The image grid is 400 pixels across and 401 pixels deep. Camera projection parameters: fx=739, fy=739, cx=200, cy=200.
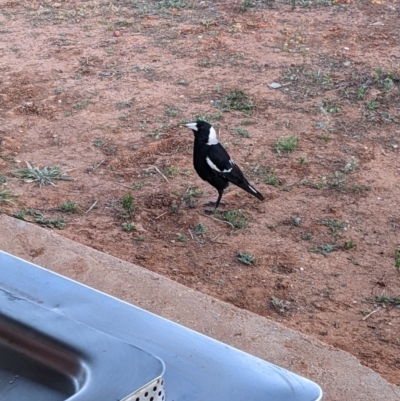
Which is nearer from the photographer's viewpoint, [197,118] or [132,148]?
[132,148]

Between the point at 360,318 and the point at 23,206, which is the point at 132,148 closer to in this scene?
the point at 23,206

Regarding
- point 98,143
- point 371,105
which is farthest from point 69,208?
point 371,105

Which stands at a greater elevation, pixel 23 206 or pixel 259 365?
pixel 259 365

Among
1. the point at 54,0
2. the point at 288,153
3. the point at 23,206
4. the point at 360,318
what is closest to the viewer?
the point at 360,318

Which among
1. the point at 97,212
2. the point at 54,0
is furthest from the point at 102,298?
the point at 54,0

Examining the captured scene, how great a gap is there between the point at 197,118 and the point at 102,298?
4.26 meters

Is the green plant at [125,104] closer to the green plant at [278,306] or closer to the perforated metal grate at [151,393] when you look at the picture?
the green plant at [278,306]

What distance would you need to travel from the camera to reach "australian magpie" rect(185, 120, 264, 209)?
15.5 feet

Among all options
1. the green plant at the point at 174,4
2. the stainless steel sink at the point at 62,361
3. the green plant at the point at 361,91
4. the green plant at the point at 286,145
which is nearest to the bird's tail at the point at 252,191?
the green plant at the point at 286,145

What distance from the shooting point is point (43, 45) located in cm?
772

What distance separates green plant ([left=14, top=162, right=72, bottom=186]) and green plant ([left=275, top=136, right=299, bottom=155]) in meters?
1.56

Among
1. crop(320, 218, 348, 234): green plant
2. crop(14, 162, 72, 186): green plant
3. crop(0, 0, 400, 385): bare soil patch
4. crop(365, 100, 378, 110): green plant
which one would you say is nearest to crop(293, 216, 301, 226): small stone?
crop(0, 0, 400, 385): bare soil patch

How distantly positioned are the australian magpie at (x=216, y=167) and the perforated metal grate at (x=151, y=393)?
10.7 ft

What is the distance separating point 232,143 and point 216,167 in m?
0.96
